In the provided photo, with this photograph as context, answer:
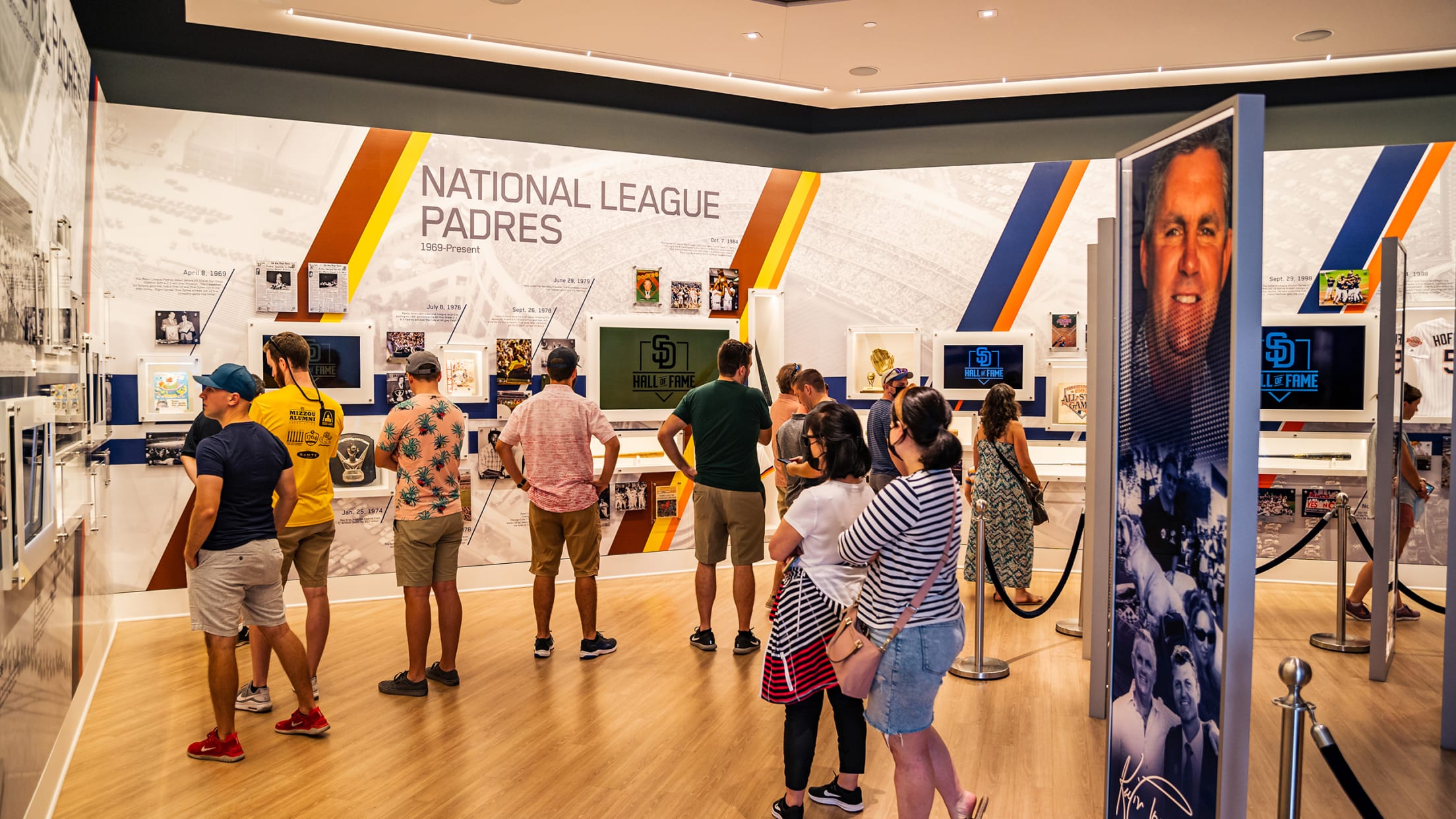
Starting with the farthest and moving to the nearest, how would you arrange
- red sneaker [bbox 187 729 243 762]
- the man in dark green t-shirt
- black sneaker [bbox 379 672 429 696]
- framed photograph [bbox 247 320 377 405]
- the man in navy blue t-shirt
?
framed photograph [bbox 247 320 377 405] < the man in dark green t-shirt < black sneaker [bbox 379 672 429 696] < red sneaker [bbox 187 729 243 762] < the man in navy blue t-shirt

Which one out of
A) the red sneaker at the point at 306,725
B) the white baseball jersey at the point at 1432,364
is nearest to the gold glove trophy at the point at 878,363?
the white baseball jersey at the point at 1432,364

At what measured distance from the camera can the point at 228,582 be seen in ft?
12.2

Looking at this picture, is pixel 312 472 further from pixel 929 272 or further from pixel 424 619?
pixel 929 272

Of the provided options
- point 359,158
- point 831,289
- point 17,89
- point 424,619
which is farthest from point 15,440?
point 831,289

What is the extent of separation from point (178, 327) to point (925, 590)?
18.0 feet

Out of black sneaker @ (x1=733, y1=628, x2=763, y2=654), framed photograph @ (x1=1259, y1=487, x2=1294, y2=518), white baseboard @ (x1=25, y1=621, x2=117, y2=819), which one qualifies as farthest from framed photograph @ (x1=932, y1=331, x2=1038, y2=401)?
white baseboard @ (x1=25, y1=621, x2=117, y2=819)

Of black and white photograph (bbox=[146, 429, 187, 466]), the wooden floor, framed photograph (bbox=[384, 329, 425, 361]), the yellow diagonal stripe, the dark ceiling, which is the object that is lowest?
the wooden floor

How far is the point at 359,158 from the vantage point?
21.2 ft

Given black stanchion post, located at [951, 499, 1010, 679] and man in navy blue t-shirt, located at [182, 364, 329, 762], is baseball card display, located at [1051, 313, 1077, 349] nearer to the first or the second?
black stanchion post, located at [951, 499, 1010, 679]

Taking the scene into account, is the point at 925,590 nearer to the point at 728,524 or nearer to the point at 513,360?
the point at 728,524

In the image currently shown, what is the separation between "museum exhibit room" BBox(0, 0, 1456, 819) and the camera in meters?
2.69

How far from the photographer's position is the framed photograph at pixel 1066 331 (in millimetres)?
7547

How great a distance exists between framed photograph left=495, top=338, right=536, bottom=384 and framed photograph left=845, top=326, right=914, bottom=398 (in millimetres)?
2717

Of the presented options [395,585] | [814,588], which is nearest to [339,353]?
[395,585]
